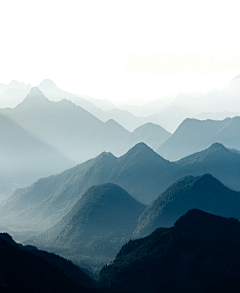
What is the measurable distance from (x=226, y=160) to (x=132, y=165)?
37.2m

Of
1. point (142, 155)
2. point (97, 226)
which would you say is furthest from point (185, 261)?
point (142, 155)

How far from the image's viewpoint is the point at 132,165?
524 ft

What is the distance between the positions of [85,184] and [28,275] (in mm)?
97990

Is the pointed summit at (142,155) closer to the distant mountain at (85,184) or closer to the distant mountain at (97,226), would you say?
the distant mountain at (85,184)

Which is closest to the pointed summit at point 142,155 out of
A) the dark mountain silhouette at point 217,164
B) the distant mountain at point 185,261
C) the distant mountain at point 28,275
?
the dark mountain silhouette at point 217,164

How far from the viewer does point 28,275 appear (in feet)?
191

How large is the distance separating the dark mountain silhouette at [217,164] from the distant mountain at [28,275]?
8930 cm

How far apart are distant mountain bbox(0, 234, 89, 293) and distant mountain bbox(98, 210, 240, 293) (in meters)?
12.4

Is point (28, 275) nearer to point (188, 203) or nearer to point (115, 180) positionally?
point (188, 203)

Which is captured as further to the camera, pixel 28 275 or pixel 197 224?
pixel 197 224

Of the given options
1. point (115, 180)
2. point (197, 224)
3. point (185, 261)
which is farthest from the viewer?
point (115, 180)

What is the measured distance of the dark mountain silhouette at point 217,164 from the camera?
145 metres

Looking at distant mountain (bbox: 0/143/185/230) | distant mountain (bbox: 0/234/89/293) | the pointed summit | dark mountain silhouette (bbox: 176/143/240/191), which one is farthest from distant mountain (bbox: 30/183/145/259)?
the pointed summit

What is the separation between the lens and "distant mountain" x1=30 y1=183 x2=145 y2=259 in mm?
104350
